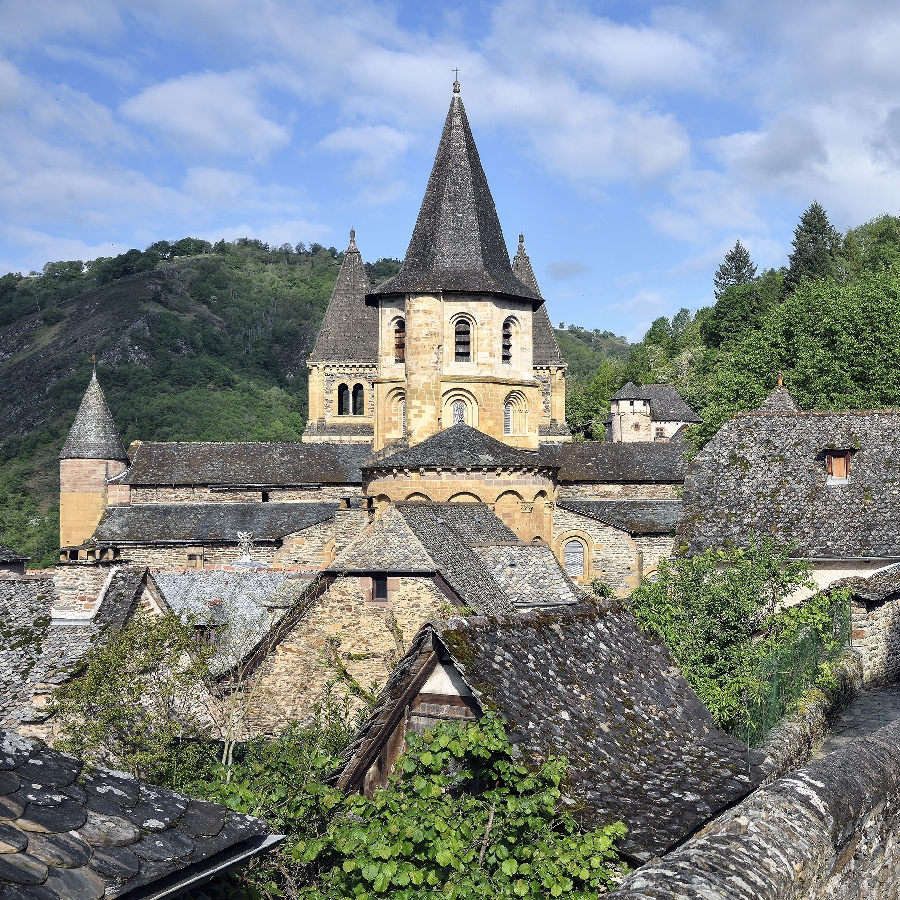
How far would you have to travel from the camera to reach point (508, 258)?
40250 mm

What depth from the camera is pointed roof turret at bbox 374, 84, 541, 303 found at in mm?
37906

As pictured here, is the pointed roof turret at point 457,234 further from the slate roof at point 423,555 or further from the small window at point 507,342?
the slate roof at point 423,555

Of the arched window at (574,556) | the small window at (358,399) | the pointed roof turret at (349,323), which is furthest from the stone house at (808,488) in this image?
the pointed roof turret at (349,323)

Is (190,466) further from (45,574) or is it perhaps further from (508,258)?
(45,574)

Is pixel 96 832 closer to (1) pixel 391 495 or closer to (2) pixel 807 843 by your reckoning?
(2) pixel 807 843

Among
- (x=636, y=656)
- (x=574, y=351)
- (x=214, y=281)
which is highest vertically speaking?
(x=214, y=281)

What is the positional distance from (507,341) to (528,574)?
19.1 metres

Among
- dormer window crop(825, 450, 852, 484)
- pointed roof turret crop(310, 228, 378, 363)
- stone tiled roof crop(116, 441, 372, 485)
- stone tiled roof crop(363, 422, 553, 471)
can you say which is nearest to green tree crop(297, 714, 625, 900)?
dormer window crop(825, 450, 852, 484)

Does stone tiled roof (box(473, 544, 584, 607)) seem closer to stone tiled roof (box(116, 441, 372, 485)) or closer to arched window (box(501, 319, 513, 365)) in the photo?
arched window (box(501, 319, 513, 365))

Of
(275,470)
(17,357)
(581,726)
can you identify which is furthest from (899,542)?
(17,357)

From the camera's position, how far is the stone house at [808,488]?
22.7 metres

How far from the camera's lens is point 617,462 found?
46812mm

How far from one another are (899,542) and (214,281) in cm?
13422

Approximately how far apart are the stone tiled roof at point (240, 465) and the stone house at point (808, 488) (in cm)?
2271
